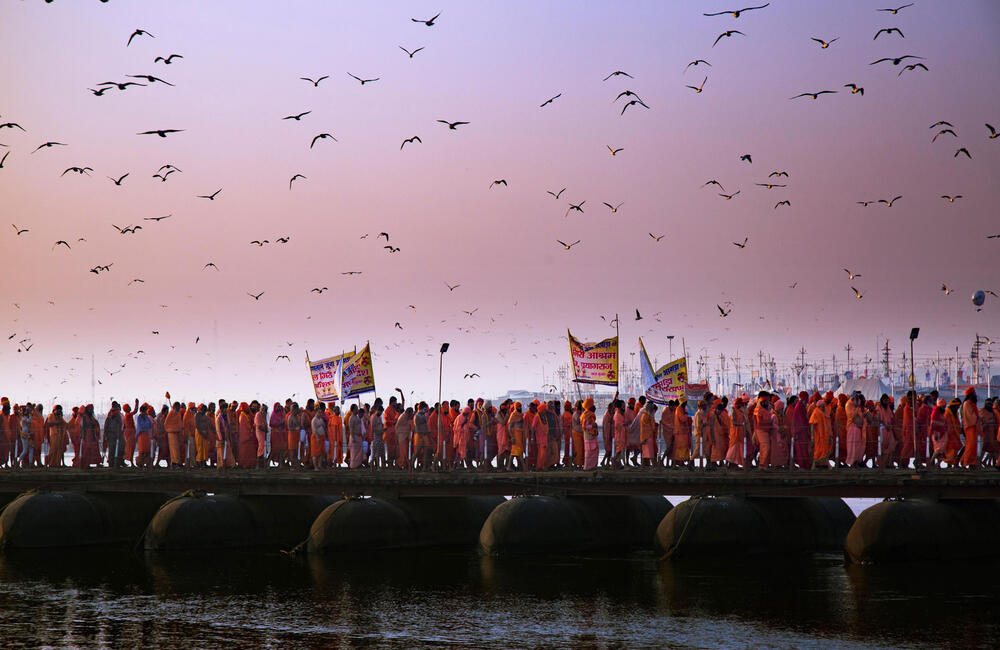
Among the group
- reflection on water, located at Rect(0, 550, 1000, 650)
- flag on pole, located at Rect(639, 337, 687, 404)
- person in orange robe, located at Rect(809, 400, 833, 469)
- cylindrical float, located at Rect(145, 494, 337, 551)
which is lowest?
reflection on water, located at Rect(0, 550, 1000, 650)

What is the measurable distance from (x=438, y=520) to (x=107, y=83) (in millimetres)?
13997

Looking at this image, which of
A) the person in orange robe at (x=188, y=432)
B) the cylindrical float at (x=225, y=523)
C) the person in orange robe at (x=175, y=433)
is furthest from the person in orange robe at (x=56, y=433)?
the cylindrical float at (x=225, y=523)

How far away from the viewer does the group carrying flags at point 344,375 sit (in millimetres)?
38906

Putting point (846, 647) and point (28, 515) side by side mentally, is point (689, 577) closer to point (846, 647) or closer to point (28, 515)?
point (846, 647)

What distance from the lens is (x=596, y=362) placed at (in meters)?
37.0

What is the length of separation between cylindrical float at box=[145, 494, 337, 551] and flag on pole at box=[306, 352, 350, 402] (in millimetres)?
4102

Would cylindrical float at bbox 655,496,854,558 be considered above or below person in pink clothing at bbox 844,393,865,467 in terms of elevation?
below

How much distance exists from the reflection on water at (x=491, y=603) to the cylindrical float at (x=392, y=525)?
0.42m

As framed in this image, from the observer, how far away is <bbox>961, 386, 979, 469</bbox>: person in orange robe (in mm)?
29812

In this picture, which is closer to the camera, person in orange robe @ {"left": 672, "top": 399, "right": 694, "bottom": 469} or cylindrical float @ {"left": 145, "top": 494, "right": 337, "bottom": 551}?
person in orange robe @ {"left": 672, "top": 399, "right": 694, "bottom": 469}

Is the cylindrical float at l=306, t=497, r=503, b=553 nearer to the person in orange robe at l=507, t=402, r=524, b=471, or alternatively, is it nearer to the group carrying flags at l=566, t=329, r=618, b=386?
the person in orange robe at l=507, t=402, r=524, b=471

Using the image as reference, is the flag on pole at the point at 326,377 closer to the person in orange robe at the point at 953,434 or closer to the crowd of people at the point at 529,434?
the crowd of people at the point at 529,434

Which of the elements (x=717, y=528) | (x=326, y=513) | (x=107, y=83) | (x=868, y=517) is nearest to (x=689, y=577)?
(x=717, y=528)

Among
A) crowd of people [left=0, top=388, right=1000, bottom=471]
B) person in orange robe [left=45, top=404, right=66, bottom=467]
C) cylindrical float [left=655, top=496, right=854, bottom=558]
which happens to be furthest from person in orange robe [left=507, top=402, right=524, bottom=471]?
person in orange robe [left=45, top=404, right=66, bottom=467]
